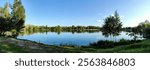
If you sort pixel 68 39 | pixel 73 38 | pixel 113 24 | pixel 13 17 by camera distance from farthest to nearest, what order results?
pixel 73 38
pixel 68 39
pixel 13 17
pixel 113 24

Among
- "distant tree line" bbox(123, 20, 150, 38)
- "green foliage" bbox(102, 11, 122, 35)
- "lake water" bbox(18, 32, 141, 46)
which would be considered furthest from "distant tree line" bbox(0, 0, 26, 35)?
"distant tree line" bbox(123, 20, 150, 38)

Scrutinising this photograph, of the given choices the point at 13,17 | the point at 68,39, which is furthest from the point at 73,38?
the point at 13,17

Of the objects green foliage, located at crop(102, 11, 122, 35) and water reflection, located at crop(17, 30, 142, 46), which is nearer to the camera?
green foliage, located at crop(102, 11, 122, 35)

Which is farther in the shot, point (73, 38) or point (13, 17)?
point (73, 38)

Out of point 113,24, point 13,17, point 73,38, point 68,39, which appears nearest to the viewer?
point 113,24

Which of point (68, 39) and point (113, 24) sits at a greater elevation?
point (113, 24)

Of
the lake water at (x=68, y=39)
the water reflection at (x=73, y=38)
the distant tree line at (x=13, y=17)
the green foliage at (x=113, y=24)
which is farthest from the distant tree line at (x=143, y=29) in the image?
the distant tree line at (x=13, y=17)

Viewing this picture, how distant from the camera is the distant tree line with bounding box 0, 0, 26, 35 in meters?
34.3

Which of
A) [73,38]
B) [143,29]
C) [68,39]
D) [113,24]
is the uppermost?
[113,24]

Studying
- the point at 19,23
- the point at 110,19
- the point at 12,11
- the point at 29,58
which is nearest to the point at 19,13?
the point at 12,11

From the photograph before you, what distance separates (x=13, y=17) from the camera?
125 feet

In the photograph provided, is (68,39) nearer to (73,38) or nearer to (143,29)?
(73,38)

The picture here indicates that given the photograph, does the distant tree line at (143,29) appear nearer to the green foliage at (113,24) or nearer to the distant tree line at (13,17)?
the green foliage at (113,24)

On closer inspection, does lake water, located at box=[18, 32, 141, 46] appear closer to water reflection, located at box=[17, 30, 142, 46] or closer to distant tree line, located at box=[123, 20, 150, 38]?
water reflection, located at box=[17, 30, 142, 46]
